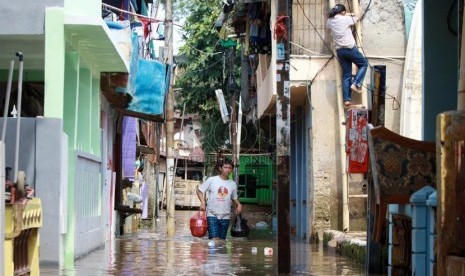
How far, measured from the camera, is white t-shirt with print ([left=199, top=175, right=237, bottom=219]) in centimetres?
1956

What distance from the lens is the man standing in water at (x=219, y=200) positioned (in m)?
19.6

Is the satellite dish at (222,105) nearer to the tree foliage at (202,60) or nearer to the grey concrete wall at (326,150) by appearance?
the tree foliage at (202,60)

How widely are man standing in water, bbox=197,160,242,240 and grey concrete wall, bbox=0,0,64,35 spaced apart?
7512 millimetres


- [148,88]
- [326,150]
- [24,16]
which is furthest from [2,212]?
[148,88]

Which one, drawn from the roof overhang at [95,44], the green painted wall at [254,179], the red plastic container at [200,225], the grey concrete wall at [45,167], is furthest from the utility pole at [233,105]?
the grey concrete wall at [45,167]

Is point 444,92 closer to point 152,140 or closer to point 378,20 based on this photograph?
point 378,20

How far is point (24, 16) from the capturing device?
41.8 feet

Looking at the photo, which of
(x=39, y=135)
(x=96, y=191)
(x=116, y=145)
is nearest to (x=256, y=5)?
(x=116, y=145)

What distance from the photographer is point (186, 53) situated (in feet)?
119

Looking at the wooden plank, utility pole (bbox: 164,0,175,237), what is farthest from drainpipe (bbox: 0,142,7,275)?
utility pole (bbox: 164,0,175,237)

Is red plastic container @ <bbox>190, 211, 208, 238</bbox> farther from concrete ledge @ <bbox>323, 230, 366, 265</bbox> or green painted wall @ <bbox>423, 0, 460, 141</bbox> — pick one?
green painted wall @ <bbox>423, 0, 460, 141</bbox>

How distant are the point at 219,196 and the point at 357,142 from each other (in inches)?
223

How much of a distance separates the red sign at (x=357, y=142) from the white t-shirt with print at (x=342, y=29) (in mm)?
3841

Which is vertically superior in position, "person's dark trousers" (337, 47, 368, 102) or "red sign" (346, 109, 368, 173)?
"person's dark trousers" (337, 47, 368, 102)
